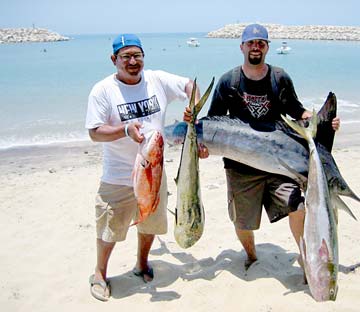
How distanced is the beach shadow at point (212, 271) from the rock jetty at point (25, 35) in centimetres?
9387

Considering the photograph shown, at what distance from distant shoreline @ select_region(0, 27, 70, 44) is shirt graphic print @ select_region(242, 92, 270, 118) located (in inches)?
3714

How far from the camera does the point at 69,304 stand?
3533 millimetres

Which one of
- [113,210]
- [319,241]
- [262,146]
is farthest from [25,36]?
[319,241]

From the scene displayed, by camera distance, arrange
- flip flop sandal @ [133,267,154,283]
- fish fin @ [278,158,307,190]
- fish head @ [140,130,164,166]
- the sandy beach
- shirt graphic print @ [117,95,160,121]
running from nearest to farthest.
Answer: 1. fish head @ [140,130,164,166]
2. fish fin @ [278,158,307,190]
3. shirt graphic print @ [117,95,160,121]
4. the sandy beach
5. flip flop sandal @ [133,267,154,283]

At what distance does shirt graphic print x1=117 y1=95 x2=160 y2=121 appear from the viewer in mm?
3334

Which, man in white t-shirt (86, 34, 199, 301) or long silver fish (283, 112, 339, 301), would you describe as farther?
man in white t-shirt (86, 34, 199, 301)

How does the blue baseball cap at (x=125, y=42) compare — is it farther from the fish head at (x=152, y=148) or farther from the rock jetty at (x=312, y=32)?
the rock jetty at (x=312, y=32)

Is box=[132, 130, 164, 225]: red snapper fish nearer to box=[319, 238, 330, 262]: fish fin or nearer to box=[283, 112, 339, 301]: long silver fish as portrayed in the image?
box=[283, 112, 339, 301]: long silver fish

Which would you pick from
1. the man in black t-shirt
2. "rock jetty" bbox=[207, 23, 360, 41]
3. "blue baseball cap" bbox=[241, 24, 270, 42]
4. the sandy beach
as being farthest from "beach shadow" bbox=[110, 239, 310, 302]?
"rock jetty" bbox=[207, 23, 360, 41]

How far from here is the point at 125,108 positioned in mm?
3346

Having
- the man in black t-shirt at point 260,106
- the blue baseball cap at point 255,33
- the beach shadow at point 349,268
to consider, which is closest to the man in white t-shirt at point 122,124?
the man in black t-shirt at point 260,106

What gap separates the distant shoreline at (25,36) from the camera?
Answer: 9035 cm

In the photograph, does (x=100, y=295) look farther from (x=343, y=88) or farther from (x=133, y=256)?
(x=343, y=88)

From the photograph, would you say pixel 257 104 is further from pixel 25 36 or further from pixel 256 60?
pixel 25 36
